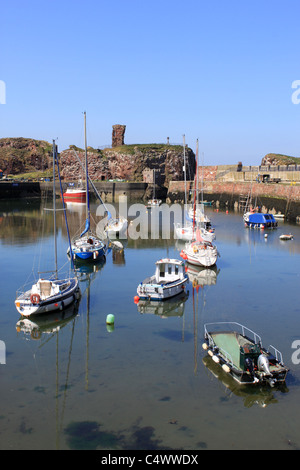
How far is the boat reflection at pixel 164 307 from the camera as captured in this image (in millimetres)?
21391

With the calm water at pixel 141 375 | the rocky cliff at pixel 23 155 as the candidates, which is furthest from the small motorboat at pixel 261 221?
the rocky cliff at pixel 23 155

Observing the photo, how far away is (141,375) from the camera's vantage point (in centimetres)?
1505

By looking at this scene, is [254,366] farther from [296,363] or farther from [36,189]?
[36,189]

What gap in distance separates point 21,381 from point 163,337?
6158mm

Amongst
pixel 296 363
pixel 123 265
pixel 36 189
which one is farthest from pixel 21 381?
pixel 36 189

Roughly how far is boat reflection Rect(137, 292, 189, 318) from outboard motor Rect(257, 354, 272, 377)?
22.8 feet

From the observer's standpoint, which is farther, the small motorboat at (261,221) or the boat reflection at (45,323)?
the small motorboat at (261,221)

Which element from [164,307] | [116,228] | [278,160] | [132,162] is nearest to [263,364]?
[164,307]

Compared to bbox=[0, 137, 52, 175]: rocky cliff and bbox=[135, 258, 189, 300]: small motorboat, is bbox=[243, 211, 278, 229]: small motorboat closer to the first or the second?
bbox=[135, 258, 189, 300]: small motorboat

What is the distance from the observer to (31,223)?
55.2 m

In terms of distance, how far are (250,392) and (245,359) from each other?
1066 mm

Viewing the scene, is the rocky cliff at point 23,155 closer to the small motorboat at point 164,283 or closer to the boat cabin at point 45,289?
the small motorboat at point 164,283

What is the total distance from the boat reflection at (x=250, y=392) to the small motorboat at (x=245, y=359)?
0.17m

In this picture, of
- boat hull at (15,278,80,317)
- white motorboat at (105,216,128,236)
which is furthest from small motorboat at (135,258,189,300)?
white motorboat at (105,216,128,236)
